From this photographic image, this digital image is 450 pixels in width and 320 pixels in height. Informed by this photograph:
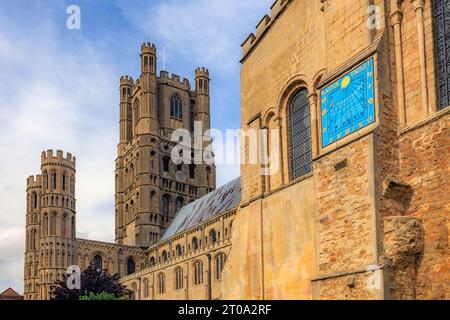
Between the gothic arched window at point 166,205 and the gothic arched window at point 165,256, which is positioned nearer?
the gothic arched window at point 165,256

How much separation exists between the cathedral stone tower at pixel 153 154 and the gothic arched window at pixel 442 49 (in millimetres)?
70887

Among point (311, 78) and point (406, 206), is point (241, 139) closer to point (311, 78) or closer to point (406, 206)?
point (311, 78)

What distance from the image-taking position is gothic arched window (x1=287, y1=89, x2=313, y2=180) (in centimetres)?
1808

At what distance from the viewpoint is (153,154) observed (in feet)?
279

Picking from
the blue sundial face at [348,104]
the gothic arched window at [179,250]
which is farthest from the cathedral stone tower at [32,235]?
the blue sundial face at [348,104]

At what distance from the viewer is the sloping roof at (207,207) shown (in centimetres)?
7050

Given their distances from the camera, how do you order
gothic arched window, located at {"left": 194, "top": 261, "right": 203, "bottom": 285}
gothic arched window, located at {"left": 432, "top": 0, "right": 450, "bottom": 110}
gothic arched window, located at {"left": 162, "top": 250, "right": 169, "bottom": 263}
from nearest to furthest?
gothic arched window, located at {"left": 432, "top": 0, "right": 450, "bottom": 110}, gothic arched window, located at {"left": 194, "top": 261, "right": 203, "bottom": 285}, gothic arched window, located at {"left": 162, "top": 250, "right": 169, "bottom": 263}

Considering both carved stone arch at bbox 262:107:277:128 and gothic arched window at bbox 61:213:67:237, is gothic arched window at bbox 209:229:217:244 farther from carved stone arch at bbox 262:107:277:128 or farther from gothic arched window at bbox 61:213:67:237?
carved stone arch at bbox 262:107:277:128

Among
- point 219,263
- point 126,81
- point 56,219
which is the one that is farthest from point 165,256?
point 126,81

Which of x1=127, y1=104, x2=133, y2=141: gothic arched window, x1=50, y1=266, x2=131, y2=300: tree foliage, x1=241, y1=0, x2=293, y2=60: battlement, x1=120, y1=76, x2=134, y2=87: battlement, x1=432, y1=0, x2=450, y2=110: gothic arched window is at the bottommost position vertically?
x1=50, y1=266, x2=131, y2=300: tree foliage

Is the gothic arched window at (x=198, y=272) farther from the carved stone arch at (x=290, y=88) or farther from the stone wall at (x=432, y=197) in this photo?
the stone wall at (x=432, y=197)

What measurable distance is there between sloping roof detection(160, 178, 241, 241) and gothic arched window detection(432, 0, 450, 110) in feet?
174

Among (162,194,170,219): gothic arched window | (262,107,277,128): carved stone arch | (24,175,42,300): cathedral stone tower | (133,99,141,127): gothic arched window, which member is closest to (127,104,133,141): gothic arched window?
(133,99,141,127): gothic arched window
